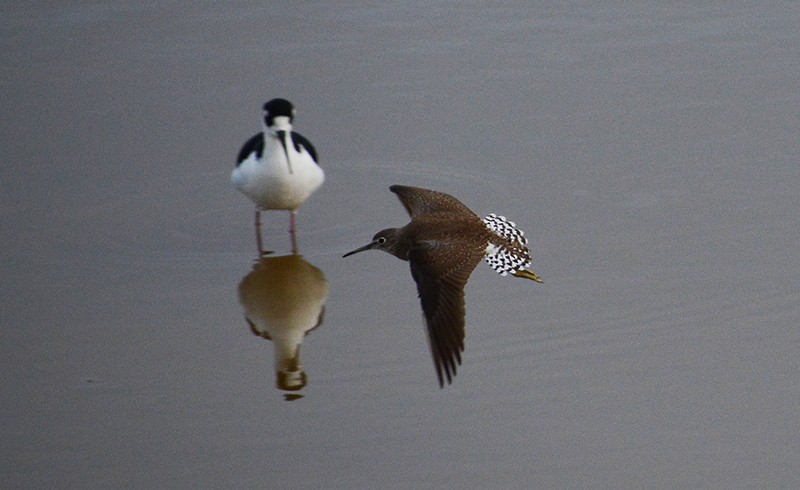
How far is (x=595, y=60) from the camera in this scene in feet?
27.6

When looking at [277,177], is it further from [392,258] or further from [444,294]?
[444,294]

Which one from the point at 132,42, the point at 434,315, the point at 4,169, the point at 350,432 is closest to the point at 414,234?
the point at 434,315

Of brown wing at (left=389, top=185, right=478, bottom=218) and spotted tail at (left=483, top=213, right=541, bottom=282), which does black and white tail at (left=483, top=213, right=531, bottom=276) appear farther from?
brown wing at (left=389, top=185, right=478, bottom=218)

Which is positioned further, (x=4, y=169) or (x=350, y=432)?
(x=4, y=169)

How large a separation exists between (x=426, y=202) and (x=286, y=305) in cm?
82

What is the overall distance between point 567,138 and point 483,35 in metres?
1.83

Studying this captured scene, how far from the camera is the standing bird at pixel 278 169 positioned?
6.65 metres

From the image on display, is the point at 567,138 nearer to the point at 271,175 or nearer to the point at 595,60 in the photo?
the point at 595,60

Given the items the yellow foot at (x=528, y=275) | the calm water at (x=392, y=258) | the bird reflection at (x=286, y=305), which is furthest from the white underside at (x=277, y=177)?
the yellow foot at (x=528, y=275)

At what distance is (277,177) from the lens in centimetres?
663

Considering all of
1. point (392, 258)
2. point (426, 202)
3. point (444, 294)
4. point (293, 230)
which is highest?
point (293, 230)

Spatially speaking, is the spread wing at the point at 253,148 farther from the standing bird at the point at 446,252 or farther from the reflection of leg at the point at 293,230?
the standing bird at the point at 446,252

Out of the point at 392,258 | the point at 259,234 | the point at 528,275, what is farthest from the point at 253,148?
the point at 528,275

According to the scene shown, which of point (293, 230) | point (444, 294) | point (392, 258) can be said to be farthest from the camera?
point (293, 230)
